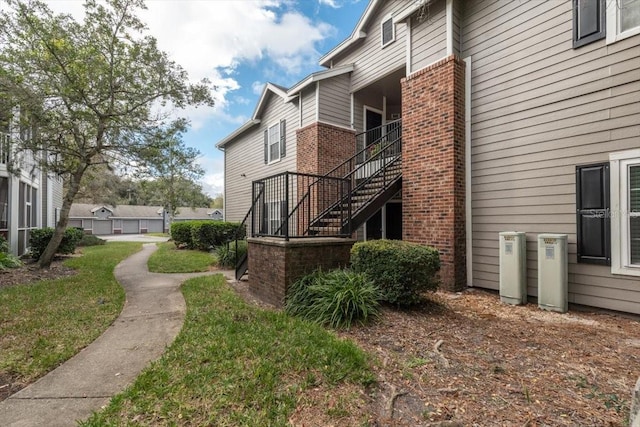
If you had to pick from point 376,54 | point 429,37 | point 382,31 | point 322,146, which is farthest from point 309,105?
point 429,37

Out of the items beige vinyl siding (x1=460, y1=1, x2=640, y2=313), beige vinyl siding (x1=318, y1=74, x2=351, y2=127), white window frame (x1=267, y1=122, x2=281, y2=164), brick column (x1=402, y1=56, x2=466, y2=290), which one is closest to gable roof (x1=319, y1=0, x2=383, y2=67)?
beige vinyl siding (x1=318, y1=74, x2=351, y2=127)

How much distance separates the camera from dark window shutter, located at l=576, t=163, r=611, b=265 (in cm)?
477

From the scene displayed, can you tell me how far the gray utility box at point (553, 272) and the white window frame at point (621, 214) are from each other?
60cm

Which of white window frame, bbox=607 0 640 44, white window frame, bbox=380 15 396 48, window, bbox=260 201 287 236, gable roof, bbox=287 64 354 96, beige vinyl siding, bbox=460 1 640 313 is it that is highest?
white window frame, bbox=380 15 396 48

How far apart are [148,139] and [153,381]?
750 centimetres

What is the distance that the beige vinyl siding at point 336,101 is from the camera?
32.6 ft

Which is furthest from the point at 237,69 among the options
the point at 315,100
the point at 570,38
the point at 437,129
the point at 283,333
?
the point at 283,333

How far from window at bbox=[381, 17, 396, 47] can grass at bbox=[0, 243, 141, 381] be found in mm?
9242

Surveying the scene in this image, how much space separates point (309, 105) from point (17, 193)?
32.2ft

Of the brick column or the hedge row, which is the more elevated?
the brick column

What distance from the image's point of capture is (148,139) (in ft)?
28.3

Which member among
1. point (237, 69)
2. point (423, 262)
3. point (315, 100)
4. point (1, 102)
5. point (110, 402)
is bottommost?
point (110, 402)

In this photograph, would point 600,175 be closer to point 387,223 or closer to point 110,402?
point 387,223

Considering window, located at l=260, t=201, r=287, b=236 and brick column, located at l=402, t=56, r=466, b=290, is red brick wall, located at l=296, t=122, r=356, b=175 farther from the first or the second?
brick column, located at l=402, t=56, r=466, b=290
